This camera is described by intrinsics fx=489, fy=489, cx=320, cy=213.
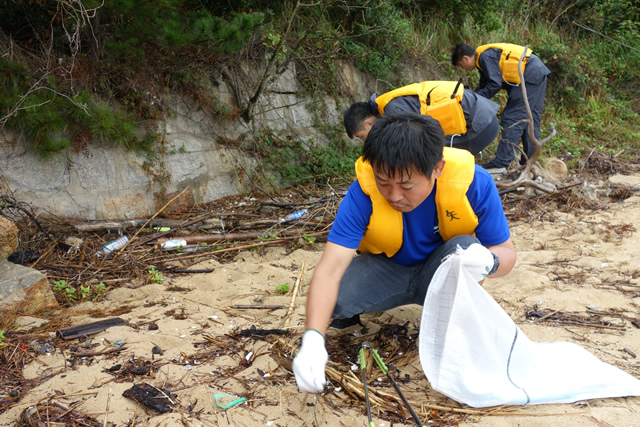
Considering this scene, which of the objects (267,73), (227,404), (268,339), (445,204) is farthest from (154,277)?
(267,73)

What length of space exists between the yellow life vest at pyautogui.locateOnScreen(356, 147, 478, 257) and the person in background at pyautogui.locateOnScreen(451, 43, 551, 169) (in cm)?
358

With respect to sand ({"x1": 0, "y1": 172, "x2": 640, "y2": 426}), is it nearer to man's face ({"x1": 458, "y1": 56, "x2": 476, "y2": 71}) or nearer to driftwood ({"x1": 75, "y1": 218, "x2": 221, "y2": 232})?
driftwood ({"x1": 75, "y1": 218, "x2": 221, "y2": 232})

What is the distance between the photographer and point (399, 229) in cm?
Answer: 211

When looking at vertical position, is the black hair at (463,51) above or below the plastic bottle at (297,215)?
above

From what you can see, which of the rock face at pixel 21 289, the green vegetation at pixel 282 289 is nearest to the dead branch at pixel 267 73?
the green vegetation at pixel 282 289

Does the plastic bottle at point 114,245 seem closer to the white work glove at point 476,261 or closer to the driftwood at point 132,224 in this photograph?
the driftwood at point 132,224

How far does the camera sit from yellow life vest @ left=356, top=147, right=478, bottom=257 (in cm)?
199

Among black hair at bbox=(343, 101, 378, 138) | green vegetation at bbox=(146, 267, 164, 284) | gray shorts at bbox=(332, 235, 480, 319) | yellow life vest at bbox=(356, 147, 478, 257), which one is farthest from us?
black hair at bbox=(343, 101, 378, 138)

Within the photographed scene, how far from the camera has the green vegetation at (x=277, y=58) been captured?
3.84 meters

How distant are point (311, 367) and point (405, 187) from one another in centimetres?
73

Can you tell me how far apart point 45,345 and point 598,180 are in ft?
18.9

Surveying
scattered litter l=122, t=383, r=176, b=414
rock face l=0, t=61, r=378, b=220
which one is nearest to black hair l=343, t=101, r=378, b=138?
rock face l=0, t=61, r=378, b=220

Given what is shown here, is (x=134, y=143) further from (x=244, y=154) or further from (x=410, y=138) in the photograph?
(x=410, y=138)

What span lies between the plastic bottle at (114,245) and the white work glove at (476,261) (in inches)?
108
